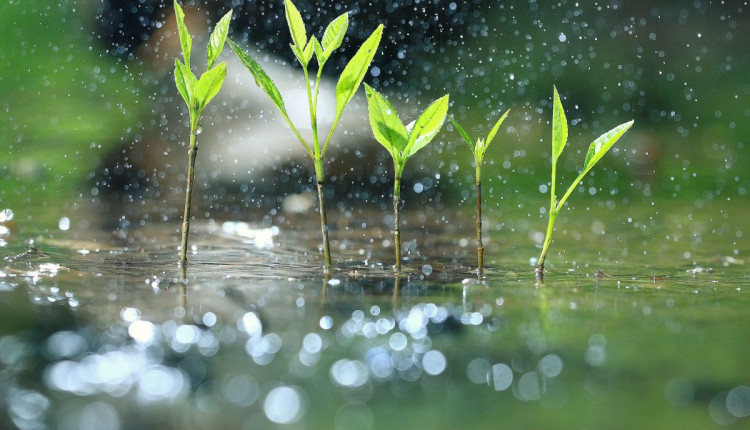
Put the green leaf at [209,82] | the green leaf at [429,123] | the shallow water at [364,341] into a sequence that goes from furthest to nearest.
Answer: the green leaf at [429,123]
the green leaf at [209,82]
the shallow water at [364,341]

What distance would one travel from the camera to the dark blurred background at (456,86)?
12.9ft

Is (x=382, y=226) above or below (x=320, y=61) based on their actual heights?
below

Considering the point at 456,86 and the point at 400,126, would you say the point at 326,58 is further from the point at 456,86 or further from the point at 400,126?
the point at 456,86

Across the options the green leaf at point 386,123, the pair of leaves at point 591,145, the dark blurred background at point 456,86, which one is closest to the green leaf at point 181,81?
the green leaf at point 386,123

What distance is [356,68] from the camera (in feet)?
5.59

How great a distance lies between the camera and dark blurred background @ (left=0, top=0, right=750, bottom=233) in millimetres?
3920

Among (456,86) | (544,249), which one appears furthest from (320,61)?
(456,86)

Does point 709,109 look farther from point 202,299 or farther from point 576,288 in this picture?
point 202,299

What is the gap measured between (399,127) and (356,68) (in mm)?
145

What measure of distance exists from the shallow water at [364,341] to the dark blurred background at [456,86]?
1642 millimetres

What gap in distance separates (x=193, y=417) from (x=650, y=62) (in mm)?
4921

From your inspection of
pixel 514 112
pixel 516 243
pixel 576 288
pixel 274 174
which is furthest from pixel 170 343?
pixel 514 112

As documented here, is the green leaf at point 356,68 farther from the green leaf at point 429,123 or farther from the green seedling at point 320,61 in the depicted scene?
the green leaf at point 429,123

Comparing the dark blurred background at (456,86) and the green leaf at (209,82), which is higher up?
the dark blurred background at (456,86)
